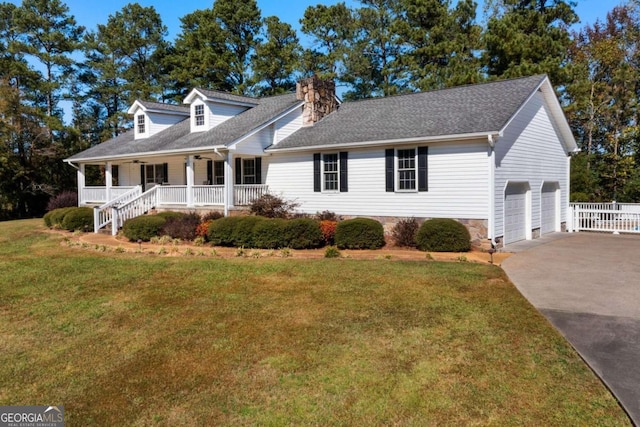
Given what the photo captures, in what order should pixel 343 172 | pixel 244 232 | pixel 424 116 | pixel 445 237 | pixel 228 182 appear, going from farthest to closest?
pixel 228 182
pixel 343 172
pixel 424 116
pixel 244 232
pixel 445 237

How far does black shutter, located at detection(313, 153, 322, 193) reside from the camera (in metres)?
16.5

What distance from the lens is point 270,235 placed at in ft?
43.1

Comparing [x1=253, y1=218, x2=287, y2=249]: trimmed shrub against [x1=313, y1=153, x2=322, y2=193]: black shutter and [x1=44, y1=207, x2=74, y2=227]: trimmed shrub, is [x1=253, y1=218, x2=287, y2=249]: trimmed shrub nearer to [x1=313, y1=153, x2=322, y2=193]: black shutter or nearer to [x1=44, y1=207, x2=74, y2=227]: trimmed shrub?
[x1=313, y1=153, x2=322, y2=193]: black shutter

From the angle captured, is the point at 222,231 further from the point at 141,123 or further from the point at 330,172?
the point at 141,123

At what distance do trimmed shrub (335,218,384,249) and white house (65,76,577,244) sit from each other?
65.0 inches

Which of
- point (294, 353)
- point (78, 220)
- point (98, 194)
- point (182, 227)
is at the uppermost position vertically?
point (98, 194)

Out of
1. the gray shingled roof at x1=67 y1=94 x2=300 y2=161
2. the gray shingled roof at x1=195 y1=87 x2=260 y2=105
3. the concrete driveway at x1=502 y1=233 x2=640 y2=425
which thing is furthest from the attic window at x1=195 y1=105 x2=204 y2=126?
the concrete driveway at x1=502 y1=233 x2=640 y2=425

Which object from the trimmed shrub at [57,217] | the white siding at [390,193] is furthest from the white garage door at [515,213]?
the trimmed shrub at [57,217]

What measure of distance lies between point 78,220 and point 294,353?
16809 millimetres

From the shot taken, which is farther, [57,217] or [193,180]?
[57,217]

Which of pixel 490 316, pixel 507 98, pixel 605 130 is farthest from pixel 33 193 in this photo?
pixel 605 130

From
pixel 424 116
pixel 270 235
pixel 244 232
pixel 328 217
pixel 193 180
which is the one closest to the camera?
pixel 270 235

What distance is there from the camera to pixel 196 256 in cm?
1225

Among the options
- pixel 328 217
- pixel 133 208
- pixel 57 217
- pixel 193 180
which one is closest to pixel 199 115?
pixel 193 180
